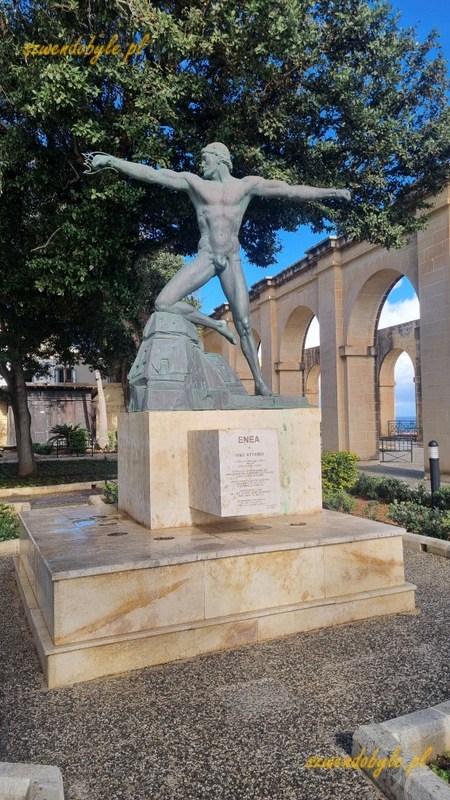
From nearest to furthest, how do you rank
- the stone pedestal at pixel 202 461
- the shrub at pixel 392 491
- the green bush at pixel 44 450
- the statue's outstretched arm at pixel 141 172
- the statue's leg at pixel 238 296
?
the stone pedestal at pixel 202 461, the statue's outstretched arm at pixel 141 172, the statue's leg at pixel 238 296, the shrub at pixel 392 491, the green bush at pixel 44 450

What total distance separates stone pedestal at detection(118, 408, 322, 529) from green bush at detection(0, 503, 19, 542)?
2585 millimetres

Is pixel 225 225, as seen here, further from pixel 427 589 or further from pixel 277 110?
pixel 277 110

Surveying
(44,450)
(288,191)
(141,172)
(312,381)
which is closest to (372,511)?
(288,191)

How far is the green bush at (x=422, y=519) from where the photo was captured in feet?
21.8

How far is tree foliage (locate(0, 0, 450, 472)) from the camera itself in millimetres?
7348

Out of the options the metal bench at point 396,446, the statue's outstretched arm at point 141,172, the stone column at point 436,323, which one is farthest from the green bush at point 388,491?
the metal bench at point 396,446

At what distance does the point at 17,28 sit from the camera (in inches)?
309

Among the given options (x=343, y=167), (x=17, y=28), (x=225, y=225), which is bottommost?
(x=225, y=225)

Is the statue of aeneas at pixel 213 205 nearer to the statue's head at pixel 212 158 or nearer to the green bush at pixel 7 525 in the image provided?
the statue's head at pixel 212 158

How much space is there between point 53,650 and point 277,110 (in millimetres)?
8622

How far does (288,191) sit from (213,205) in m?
0.80

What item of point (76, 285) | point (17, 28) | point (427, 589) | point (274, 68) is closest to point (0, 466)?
point (76, 285)

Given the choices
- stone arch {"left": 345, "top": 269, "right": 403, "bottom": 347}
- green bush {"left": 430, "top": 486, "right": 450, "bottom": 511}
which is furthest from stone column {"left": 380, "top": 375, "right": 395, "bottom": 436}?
green bush {"left": 430, "top": 486, "right": 450, "bottom": 511}

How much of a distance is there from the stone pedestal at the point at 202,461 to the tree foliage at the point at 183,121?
4.42 metres
